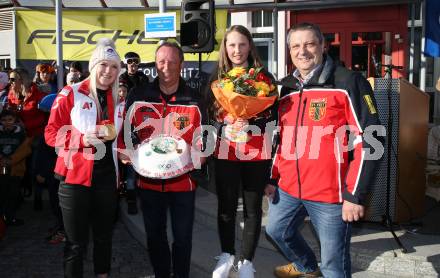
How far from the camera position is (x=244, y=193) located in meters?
3.45

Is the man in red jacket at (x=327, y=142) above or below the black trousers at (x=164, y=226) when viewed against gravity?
above

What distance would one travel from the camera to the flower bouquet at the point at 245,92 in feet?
10.2

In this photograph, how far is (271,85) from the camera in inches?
127

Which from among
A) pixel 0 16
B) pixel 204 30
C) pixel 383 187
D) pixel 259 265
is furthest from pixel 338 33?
pixel 0 16

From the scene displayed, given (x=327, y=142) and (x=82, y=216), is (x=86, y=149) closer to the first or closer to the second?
(x=82, y=216)

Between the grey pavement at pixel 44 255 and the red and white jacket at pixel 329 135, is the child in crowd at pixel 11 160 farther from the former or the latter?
the red and white jacket at pixel 329 135

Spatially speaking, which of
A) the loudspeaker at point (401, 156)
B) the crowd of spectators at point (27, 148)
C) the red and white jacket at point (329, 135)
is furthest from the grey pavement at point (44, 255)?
the loudspeaker at point (401, 156)

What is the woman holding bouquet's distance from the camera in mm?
3150

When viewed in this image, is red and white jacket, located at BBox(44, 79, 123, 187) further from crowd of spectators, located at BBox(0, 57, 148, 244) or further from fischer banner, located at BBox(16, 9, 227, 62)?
fischer banner, located at BBox(16, 9, 227, 62)

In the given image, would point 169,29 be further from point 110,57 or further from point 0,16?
point 0,16

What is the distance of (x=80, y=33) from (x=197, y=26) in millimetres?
5206

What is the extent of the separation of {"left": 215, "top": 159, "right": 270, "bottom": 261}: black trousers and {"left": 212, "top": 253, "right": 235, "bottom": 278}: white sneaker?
4.1 inches

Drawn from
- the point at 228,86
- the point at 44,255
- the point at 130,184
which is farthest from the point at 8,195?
the point at 228,86

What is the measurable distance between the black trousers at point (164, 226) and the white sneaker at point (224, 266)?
0.91 feet
